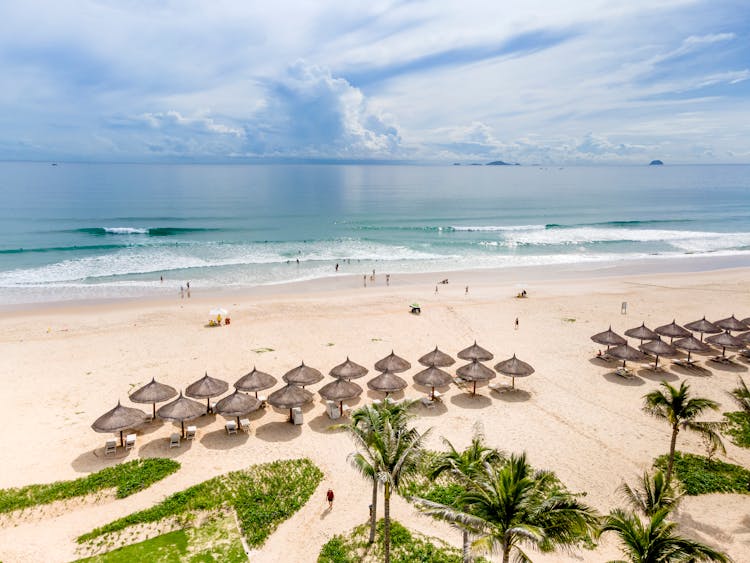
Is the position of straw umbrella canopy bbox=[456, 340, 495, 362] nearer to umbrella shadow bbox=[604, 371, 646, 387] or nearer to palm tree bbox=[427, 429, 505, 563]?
umbrella shadow bbox=[604, 371, 646, 387]

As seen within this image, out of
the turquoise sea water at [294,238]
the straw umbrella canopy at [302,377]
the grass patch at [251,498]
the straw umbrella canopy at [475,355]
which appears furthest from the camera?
the turquoise sea water at [294,238]

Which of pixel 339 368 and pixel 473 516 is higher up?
pixel 473 516

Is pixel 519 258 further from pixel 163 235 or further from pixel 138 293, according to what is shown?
pixel 163 235

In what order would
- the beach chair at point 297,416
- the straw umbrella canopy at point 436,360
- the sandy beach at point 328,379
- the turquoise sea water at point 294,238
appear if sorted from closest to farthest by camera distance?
the sandy beach at point 328,379
the beach chair at point 297,416
the straw umbrella canopy at point 436,360
the turquoise sea water at point 294,238

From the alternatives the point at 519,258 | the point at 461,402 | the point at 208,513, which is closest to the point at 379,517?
the point at 208,513

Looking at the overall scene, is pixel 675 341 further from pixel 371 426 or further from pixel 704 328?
pixel 371 426

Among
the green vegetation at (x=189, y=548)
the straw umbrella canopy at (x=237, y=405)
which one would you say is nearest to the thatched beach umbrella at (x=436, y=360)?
the straw umbrella canopy at (x=237, y=405)

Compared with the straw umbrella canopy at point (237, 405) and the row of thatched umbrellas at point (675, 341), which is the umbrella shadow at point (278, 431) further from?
the row of thatched umbrellas at point (675, 341)
